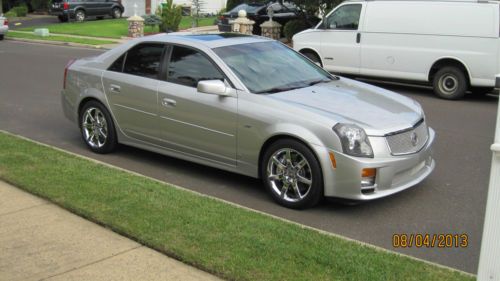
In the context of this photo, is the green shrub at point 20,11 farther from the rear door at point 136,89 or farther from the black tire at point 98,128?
the rear door at point 136,89

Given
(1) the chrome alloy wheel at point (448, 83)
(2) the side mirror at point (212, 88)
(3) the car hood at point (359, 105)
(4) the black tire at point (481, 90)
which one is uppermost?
(2) the side mirror at point (212, 88)

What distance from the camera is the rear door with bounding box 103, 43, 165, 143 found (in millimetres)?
6914

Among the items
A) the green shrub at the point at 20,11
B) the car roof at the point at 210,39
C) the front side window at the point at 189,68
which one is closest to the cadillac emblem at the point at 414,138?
the front side window at the point at 189,68

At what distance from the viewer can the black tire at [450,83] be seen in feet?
39.1

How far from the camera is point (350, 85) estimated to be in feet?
22.0

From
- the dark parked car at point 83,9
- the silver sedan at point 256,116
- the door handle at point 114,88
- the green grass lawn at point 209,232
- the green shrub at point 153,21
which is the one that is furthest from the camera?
the dark parked car at point 83,9

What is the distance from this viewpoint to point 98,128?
7.73 metres

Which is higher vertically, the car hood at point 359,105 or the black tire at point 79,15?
the car hood at point 359,105

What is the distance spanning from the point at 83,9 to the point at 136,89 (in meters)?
32.2

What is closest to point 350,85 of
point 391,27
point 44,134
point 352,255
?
point 352,255

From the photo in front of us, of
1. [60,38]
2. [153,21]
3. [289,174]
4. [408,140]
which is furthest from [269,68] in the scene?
[153,21]

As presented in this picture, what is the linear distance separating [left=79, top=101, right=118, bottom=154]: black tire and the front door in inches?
41.5

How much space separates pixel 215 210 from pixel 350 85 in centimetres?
241

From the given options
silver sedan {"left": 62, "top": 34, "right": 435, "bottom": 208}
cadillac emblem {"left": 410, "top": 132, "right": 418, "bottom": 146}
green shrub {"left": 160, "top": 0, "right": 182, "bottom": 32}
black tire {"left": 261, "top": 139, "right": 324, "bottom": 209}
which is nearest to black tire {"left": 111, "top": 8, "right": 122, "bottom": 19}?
green shrub {"left": 160, "top": 0, "right": 182, "bottom": 32}
